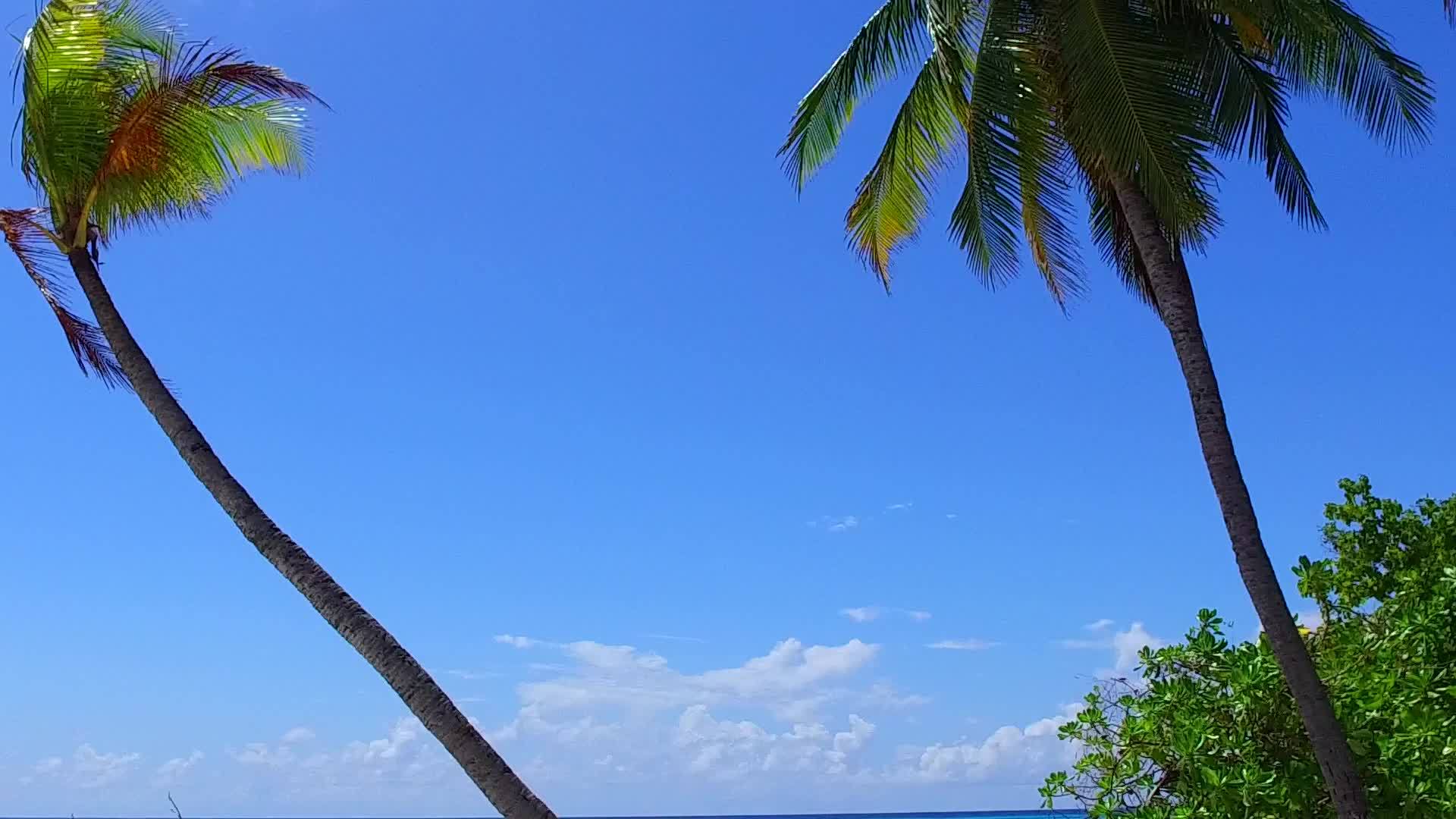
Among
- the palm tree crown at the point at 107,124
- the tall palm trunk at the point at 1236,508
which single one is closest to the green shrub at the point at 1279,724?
the tall palm trunk at the point at 1236,508

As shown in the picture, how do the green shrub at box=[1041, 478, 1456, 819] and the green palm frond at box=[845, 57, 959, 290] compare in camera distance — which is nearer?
the green shrub at box=[1041, 478, 1456, 819]

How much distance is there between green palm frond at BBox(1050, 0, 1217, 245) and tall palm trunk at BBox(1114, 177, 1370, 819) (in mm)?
267

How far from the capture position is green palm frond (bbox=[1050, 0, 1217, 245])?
931 cm

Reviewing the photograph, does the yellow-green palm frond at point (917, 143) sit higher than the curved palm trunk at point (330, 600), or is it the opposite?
the yellow-green palm frond at point (917, 143)

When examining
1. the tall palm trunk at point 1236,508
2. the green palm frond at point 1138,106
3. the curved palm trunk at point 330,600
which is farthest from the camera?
the green palm frond at point 1138,106

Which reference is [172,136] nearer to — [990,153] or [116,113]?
[116,113]

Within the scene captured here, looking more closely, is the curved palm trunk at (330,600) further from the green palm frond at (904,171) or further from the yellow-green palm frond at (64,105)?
the green palm frond at (904,171)

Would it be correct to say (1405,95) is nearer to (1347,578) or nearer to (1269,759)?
(1347,578)

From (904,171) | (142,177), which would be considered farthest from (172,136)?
(904,171)

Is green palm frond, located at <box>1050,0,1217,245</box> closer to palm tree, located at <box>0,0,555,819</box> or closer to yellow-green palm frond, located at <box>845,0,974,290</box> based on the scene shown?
yellow-green palm frond, located at <box>845,0,974,290</box>

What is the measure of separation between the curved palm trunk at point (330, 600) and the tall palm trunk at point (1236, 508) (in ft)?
15.3

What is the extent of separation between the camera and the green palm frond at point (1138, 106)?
30.6 feet

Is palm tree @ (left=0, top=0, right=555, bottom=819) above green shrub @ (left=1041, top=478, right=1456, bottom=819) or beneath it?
above

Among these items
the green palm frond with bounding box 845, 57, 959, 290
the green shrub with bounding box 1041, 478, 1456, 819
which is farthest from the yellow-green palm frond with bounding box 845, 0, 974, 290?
the green shrub with bounding box 1041, 478, 1456, 819
